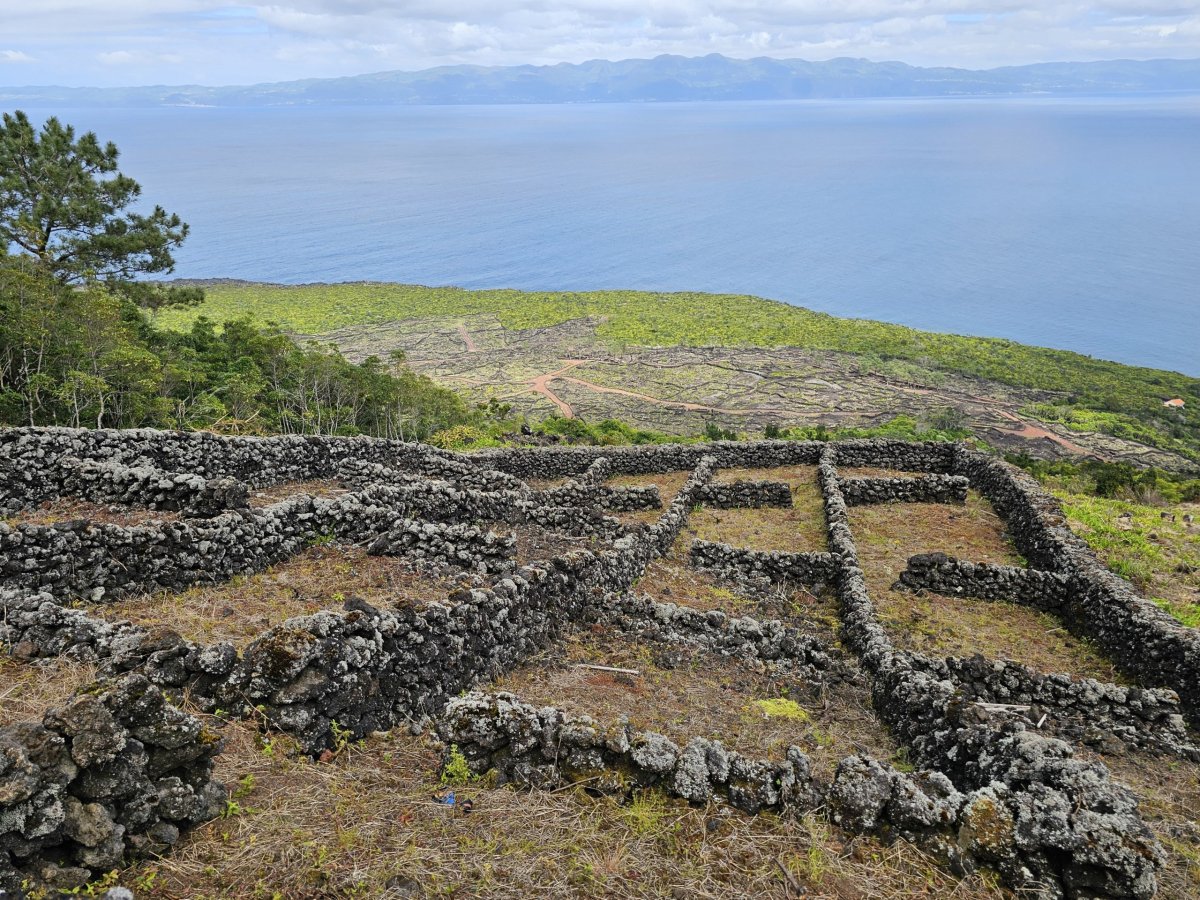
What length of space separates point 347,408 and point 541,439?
10.1 meters

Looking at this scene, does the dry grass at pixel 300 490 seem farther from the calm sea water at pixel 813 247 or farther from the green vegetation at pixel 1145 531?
the calm sea water at pixel 813 247

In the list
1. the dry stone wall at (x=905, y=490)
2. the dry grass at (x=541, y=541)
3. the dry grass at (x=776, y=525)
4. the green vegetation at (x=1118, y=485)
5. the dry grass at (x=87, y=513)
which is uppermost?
the dry grass at (x=87, y=513)

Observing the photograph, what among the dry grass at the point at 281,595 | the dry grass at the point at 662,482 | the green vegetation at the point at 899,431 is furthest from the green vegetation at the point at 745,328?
the dry grass at the point at 281,595

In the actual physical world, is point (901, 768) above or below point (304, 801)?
below

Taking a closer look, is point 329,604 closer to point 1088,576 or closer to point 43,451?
point 43,451

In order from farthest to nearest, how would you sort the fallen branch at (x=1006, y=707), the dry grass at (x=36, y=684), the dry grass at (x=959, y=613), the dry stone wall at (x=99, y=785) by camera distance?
1. the dry grass at (x=959, y=613)
2. the fallen branch at (x=1006, y=707)
3. the dry grass at (x=36, y=684)
4. the dry stone wall at (x=99, y=785)

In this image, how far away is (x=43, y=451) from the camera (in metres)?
13.8

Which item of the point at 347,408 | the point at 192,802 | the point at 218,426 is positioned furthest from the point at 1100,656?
the point at 347,408

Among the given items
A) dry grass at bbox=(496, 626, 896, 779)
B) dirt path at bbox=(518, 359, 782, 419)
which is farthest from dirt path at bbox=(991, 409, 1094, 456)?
dry grass at bbox=(496, 626, 896, 779)

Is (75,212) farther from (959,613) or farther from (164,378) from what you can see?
(959,613)

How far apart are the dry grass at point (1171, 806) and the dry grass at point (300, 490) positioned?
14218 millimetres

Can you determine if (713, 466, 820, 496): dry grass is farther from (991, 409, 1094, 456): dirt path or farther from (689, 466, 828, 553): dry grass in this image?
(991, 409, 1094, 456): dirt path

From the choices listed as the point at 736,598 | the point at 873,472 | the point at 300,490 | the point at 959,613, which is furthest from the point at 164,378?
the point at 959,613

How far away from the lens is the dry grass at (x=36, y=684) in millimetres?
6820
